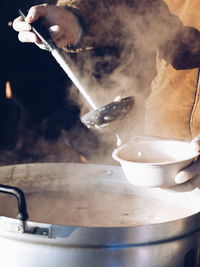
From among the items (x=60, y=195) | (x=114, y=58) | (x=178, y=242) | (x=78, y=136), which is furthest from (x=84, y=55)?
(x=178, y=242)

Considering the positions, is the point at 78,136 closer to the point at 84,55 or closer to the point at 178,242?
the point at 84,55

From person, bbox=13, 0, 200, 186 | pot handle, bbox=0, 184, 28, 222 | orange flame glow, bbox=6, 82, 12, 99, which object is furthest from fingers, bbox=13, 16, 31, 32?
orange flame glow, bbox=6, 82, 12, 99

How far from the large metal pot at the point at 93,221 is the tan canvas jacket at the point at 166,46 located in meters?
0.49

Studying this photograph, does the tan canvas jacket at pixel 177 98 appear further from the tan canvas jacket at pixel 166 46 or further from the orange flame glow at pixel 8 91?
the orange flame glow at pixel 8 91

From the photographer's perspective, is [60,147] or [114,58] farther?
[60,147]

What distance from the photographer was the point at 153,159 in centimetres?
148

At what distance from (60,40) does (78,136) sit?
1.54m

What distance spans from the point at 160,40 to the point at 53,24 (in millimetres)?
647

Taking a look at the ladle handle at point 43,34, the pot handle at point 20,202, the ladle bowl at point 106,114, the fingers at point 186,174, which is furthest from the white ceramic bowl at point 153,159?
the ladle handle at point 43,34

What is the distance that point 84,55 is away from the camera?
2.94 meters

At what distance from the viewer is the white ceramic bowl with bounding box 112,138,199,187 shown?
1247 mm

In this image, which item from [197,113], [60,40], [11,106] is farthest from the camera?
[11,106]

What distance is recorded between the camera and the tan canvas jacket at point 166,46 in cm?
196

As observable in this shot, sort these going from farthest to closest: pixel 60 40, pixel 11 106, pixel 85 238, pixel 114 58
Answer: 1. pixel 11 106
2. pixel 114 58
3. pixel 60 40
4. pixel 85 238
